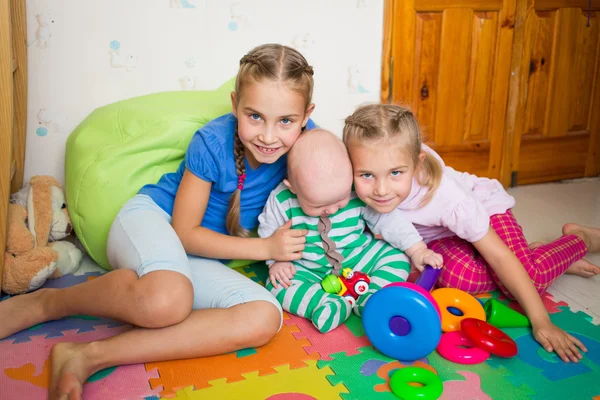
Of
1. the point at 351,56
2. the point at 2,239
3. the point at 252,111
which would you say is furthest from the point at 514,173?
the point at 2,239

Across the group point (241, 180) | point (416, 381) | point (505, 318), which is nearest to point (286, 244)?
point (241, 180)

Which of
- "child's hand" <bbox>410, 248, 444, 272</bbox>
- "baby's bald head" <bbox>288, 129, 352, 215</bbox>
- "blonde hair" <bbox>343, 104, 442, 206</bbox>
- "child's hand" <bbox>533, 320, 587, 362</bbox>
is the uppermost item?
"blonde hair" <bbox>343, 104, 442, 206</bbox>

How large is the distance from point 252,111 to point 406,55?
1.13 meters

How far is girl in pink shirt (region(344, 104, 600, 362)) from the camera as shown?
1170 millimetres

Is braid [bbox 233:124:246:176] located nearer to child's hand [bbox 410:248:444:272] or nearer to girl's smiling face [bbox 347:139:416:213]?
girl's smiling face [bbox 347:139:416:213]

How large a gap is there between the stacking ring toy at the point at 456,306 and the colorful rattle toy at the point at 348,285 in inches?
6.7

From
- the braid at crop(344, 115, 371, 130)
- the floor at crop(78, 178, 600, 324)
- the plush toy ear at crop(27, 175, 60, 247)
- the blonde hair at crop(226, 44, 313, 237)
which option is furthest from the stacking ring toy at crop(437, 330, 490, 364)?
the plush toy ear at crop(27, 175, 60, 247)

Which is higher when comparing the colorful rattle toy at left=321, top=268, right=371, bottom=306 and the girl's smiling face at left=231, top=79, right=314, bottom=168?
the girl's smiling face at left=231, top=79, right=314, bottom=168

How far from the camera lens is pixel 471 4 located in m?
2.10

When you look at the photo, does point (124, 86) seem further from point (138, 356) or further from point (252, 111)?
point (138, 356)

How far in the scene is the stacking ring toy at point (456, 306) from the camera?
1224 mm

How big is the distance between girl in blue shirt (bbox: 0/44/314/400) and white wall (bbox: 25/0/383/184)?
1.84 ft

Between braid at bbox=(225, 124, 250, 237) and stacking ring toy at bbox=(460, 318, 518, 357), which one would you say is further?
braid at bbox=(225, 124, 250, 237)

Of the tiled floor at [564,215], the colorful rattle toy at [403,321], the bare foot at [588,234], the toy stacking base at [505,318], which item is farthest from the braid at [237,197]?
the bare foot at [588,234]
